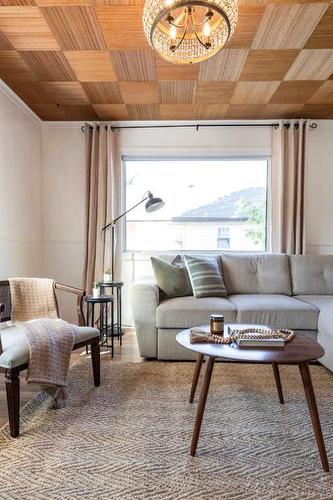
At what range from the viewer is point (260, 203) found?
3936 millimetres

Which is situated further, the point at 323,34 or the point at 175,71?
the point at 175,71

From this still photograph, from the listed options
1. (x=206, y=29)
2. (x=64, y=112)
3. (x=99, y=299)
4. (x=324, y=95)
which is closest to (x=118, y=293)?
(x=99, y=299)

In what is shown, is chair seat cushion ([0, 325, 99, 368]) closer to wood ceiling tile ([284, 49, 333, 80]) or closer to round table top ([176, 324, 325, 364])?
round table top ([176, 324, 325, 364])

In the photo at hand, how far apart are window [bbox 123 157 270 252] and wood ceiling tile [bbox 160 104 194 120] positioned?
47 cm

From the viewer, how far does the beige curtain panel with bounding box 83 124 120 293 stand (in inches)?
147

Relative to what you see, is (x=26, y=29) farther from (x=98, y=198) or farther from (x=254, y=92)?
(x=254, y=92)

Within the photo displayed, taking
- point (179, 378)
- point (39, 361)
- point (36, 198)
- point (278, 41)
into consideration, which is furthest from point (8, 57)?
point (179, 378)

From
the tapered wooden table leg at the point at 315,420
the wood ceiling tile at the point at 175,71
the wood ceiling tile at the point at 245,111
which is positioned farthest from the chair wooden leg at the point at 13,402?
the wood ceiling tile at the point at 245,111

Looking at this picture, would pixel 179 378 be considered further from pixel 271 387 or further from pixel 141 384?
pixel 271 387

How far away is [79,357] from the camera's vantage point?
2797mm

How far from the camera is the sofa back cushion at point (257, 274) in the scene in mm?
3252

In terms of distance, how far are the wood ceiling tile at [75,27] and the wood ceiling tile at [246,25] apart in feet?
3.04

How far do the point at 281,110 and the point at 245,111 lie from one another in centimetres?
38

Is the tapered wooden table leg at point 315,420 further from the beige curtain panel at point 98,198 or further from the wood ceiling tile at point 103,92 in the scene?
the wood ceiling tile at point 103,92
